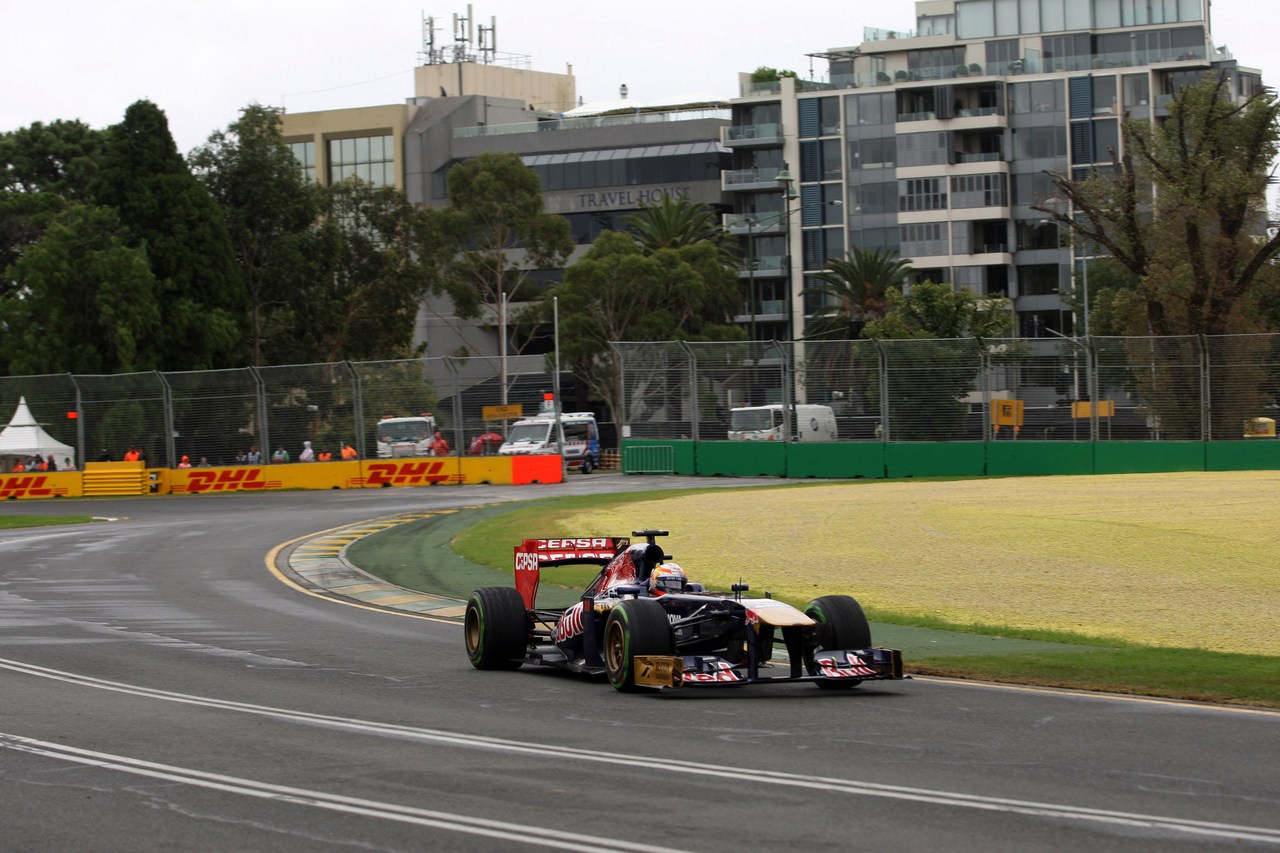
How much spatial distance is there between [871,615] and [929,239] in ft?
250

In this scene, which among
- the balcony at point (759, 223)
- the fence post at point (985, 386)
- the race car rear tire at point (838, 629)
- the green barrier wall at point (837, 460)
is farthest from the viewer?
the balcony at point (759, 223)

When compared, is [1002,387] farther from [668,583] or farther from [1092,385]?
[668,583]

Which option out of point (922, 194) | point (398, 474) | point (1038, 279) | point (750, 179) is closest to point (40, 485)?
point (398, 474)

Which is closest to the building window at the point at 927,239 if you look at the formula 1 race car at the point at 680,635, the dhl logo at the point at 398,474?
the dhl logo at the point at 398,474

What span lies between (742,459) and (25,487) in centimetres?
2318

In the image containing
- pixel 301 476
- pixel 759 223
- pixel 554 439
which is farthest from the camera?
pixel 759 223

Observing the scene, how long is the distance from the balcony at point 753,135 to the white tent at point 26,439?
56.1 meters

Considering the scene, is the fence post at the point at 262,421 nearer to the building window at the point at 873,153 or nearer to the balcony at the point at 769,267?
the balcony at the point at 769,267

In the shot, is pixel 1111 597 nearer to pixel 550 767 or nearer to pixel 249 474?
pixel 550 767

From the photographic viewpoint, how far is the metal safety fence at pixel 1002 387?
42906 millimetres

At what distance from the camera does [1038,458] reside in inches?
1746

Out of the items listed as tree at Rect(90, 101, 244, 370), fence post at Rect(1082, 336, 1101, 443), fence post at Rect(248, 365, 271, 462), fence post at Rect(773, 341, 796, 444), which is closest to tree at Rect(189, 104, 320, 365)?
tree at Rect(90, 101, 244, 370)

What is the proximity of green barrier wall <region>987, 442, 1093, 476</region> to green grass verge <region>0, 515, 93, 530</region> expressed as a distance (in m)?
25.3

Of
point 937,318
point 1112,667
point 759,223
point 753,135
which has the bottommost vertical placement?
point 1112,667
